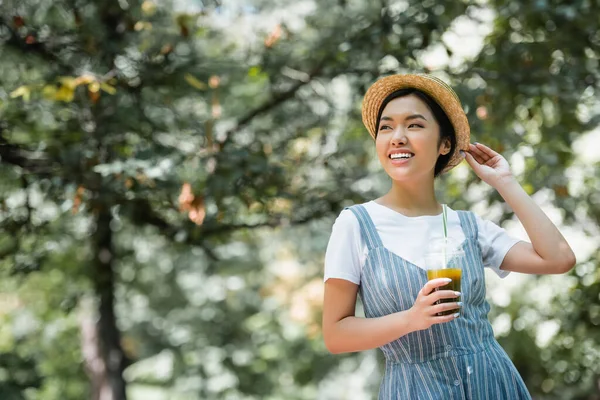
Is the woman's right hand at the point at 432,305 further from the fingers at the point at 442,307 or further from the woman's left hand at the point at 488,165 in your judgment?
the woman's left hand at the point at 488,165

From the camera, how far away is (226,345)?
9844mm

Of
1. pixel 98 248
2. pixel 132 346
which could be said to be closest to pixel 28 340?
pixel 132 346

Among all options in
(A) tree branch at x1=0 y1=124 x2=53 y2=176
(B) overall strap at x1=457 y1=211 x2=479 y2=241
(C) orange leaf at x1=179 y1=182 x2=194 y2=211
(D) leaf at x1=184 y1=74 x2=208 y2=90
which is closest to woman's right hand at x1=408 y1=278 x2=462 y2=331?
(B) overall strap at x1=457 y1=211 x2=479 y2=241

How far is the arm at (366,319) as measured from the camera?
5.87 feet

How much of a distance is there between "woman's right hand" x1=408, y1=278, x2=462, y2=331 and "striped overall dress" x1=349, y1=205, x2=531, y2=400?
17 centimetres

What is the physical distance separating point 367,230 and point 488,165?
1.45ft

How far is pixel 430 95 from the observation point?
7.19ft

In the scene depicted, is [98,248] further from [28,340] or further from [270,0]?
[28,340]

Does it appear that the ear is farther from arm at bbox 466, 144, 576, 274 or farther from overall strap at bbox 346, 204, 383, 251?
overall strap at bbox 346, 204, 383, 251

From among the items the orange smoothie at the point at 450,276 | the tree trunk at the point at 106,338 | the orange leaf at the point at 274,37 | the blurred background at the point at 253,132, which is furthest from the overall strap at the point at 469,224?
the tree trunk at the point at 106,338

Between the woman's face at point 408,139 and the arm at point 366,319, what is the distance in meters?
0.34

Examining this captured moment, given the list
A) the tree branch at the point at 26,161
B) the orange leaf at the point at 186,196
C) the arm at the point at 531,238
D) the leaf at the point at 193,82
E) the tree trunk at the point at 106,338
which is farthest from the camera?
the tree trunk at the point at 106,338

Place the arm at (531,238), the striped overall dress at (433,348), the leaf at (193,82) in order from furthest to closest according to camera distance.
Result: the leaf at (193,82) < the arm at (531,238) < the striped overall dress at (433,348)

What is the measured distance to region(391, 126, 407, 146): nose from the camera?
2127mm
